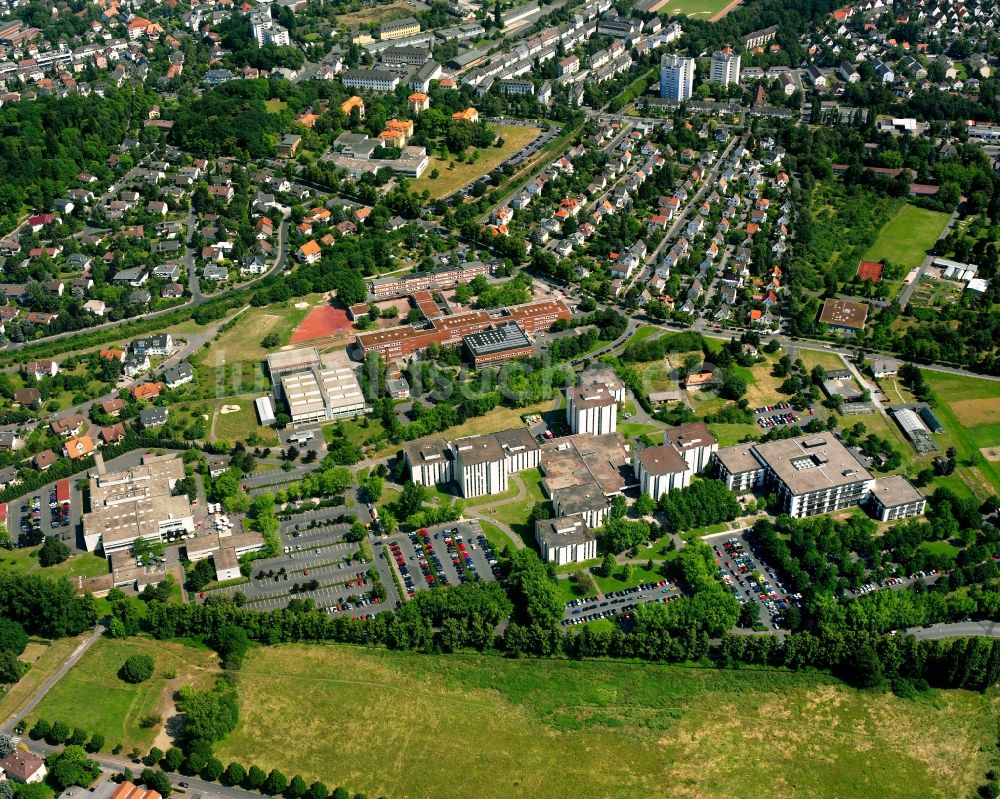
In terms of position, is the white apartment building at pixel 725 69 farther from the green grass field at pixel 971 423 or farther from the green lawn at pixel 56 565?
the green lawn at pixel 56 565

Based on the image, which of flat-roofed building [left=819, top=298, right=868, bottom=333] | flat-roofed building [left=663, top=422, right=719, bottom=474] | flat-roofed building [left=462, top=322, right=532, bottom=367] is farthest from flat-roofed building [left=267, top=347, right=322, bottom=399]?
flat-roofed building [left=819, top=298, right=868, bottom=333]

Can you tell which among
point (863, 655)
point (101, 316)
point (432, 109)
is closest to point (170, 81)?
point (432, 109)

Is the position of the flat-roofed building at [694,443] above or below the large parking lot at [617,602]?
above

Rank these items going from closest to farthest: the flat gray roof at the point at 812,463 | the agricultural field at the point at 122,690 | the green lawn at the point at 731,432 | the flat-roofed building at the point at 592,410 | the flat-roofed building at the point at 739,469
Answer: the agricultural field at the point at 122,690
the flat gray roof at the point at 812,463
the flat-roofed building at the point at 739,469
the flat-roofed building at the point at 592,410
the green lawn at the point at 731,432

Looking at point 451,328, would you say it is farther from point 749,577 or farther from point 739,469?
point 749,577

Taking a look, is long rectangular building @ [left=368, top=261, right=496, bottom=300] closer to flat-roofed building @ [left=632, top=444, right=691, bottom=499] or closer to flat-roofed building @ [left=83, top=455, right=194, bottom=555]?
flat-roofed building @ [left=83, top=455, right=194, bottom=555]

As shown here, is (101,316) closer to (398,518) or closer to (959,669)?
(398,518)

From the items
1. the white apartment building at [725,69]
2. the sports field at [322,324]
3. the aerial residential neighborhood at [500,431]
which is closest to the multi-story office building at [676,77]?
the aerial residential neighborhood at [500,431]
